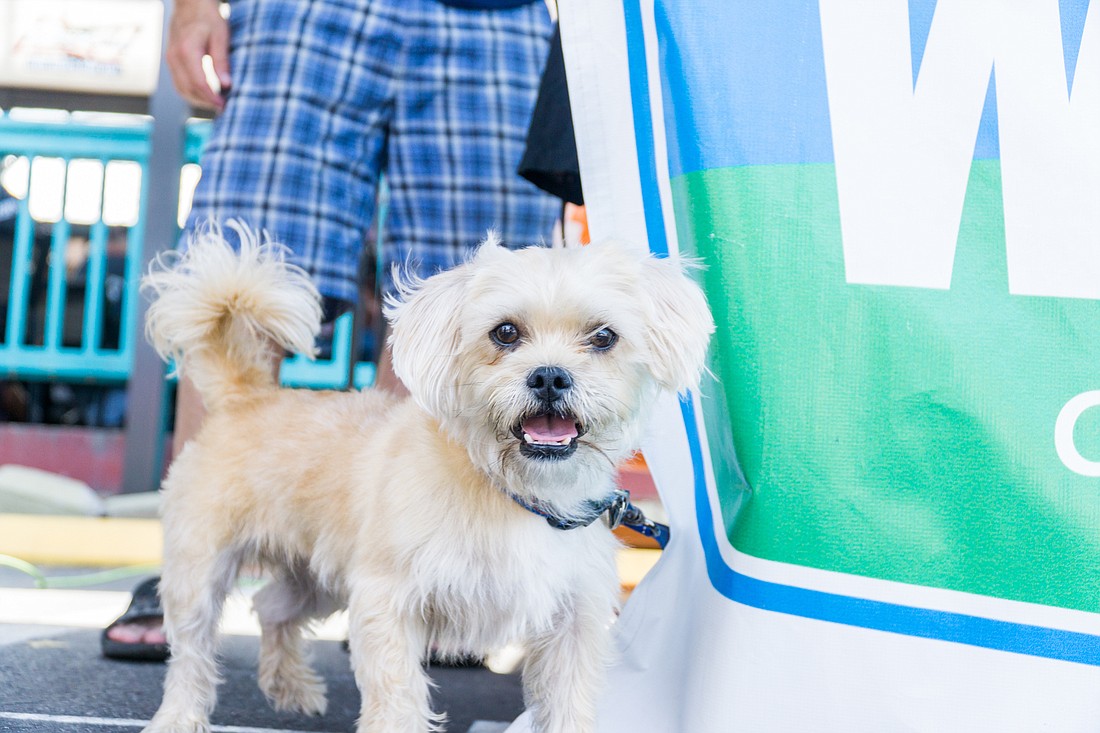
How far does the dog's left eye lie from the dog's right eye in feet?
0.40

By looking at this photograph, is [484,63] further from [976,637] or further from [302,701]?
[976,637]

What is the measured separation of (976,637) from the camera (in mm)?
1592

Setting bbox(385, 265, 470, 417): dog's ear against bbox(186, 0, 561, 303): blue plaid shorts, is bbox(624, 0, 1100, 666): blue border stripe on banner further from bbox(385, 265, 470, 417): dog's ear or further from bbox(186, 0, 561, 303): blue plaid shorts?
bbox(186, 0, 561, 303): blue plaid shorts

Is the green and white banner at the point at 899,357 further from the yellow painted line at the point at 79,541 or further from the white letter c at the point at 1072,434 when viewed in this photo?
the yellow painted line at the point at 79,541

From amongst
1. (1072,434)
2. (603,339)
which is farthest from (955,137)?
(603,339)

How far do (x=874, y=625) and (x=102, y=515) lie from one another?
12.3ft

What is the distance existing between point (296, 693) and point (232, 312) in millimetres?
808

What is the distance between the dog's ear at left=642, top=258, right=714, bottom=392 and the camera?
1688 mm

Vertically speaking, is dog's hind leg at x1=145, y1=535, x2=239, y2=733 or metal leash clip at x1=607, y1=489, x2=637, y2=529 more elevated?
metal leash clip at x1=607, y1=489, x2=637, y2=529

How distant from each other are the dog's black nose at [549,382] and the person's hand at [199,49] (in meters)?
1.33

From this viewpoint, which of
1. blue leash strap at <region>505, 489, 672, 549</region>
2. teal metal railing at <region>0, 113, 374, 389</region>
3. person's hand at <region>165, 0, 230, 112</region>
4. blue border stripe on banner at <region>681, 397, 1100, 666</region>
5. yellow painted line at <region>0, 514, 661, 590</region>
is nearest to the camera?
blue border stripe on banner at <region>681, 397, 1100, 666</region>

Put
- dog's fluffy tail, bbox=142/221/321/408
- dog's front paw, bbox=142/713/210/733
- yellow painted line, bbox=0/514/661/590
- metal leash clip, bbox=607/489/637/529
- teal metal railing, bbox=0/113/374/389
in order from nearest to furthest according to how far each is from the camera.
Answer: metal leash clip, bbox=607/489/637/529, dog's front paw, bbox=142/713/210/733, dog's fluffy tail, bbox=142/221/321/408, yellow painted line, bbox=0/514/661/590, teal metal railing, bbox=0/113/374/389

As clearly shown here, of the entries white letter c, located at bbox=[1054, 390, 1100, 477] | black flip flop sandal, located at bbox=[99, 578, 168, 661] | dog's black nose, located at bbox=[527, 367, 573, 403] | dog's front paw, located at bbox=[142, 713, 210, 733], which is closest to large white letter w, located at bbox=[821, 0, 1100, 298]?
white letter c, located at bbox=[1054, 390, 1100, 477]

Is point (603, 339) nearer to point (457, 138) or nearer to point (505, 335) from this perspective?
point (505, 335)
